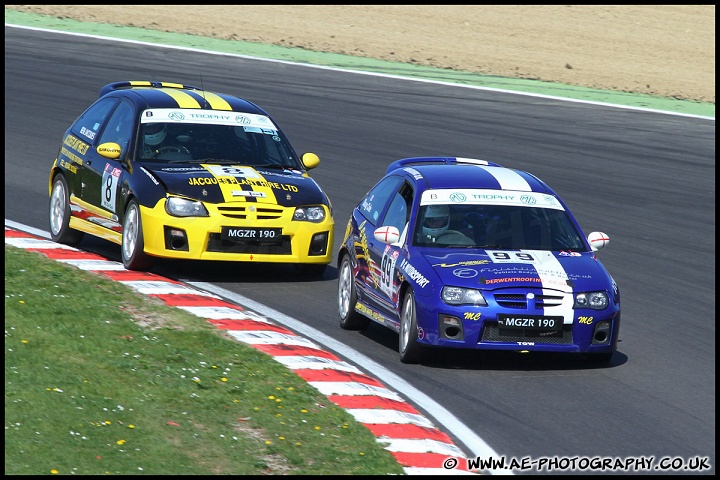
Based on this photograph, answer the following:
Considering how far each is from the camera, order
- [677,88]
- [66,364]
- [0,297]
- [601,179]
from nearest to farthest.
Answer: [66,364] → [0,297] → [601,179] → [677,88]

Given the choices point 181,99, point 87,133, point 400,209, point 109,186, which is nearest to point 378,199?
point 400,209

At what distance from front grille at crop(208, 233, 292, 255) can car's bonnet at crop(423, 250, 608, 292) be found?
2666 millimetres

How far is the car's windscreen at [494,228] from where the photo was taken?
37.1 feet

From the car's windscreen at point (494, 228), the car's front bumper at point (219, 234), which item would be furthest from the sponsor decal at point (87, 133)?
the car's windscreen at point (494, 228)

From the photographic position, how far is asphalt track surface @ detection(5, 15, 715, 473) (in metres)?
9.50

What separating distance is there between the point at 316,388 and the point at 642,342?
3508mm

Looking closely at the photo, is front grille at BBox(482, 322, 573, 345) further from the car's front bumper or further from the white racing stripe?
the car's front bumper

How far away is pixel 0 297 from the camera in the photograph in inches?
434

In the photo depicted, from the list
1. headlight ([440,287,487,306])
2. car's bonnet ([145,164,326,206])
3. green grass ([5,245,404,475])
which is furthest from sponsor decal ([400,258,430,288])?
car's bonnet ([145,164,326,206])

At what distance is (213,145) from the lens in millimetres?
14195

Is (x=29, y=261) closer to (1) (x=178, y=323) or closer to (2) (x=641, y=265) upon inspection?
(1) (x=178, y=323)

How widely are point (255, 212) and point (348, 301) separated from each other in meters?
1.75

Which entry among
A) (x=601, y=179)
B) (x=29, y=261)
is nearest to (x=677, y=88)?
(x=601, y=179)

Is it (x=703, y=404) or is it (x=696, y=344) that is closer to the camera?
(x=703, y=404)
